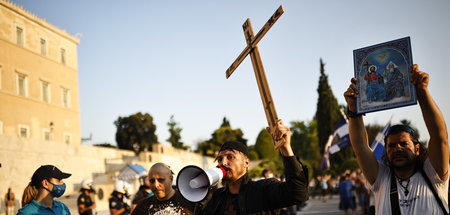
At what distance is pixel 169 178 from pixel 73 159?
90.2 feet

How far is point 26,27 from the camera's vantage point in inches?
1243

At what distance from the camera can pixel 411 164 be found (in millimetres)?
3211

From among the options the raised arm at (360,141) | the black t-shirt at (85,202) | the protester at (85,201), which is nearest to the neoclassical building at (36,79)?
the protester at (85,201)

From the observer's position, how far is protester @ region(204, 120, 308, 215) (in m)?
3.02

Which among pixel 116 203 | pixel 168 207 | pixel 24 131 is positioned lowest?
pixel 116 203

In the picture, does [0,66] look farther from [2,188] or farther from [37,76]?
[2,188]

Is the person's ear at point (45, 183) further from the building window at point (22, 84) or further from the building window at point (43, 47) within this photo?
the building window at point (43, 47)

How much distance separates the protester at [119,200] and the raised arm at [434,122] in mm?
5963

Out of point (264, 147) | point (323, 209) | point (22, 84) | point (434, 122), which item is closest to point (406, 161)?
point (434, 122)

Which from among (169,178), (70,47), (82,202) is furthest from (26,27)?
(169,178)

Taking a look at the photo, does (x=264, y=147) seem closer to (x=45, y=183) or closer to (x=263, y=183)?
(x=45, y=183)

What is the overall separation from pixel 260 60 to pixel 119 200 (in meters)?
5.10

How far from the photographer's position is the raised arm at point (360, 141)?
11.1ft

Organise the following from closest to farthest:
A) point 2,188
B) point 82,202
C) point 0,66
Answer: point 82,202 → point 2,188 → point 0,66
